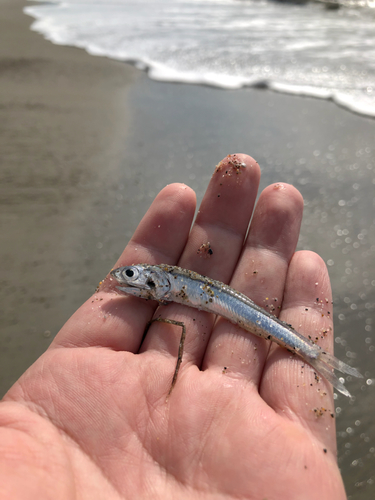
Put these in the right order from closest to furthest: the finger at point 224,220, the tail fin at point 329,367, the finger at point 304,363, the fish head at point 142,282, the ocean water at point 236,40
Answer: the finger at point 304,363 → the tail fin at point 329,367 → the fish head at point 142,282 → the finger at point 224,220 → the ocean water at point 236,40

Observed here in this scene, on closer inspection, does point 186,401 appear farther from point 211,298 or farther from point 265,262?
point 265,262

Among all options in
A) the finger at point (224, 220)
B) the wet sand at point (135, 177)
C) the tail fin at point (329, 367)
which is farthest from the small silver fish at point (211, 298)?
the wet sand at point (135, 177)

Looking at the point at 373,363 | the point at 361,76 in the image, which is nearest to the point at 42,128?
the point at 373,363

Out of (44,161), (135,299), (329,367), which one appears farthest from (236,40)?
(329,367)

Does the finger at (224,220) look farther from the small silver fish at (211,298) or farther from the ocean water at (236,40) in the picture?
the ocean water at (236,40)

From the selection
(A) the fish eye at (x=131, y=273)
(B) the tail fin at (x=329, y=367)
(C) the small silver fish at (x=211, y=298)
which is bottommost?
(B) the tail fin at (x=329, y=367)

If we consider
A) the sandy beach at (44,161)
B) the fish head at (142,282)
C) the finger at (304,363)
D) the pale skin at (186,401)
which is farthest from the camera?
the sandy beach at (44,161)

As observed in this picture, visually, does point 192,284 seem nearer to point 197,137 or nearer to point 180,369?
point 180,369
